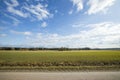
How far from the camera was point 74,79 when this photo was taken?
348 inches

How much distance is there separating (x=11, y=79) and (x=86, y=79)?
4.77 meters

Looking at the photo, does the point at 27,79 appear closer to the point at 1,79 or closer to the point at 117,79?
the point at 1,79

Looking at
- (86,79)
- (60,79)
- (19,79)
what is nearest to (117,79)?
A: (86,79)

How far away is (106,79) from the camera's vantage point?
8.77m

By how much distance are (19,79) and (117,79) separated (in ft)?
20.4

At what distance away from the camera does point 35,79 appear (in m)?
8.73

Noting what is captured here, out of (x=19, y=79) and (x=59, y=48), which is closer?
(x=19, y=79)

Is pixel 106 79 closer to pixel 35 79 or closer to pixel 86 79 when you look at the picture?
pixel 86 79

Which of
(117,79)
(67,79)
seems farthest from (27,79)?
(117,79)

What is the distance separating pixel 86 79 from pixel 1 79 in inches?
214

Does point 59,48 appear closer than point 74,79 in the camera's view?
No

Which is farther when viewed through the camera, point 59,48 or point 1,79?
point 59,48

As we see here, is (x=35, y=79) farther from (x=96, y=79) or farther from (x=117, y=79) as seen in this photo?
(x=117, y=79)

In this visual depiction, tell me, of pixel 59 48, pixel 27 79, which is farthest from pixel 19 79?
pixel 59 48
